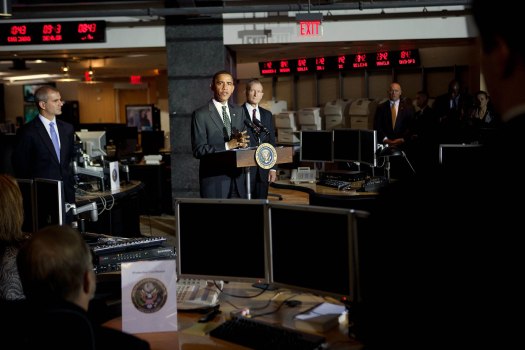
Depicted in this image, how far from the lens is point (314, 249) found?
2365mm

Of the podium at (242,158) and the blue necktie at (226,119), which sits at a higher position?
the blue necktie at (226,119)

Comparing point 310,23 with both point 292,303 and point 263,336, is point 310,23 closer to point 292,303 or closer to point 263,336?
point 292,303

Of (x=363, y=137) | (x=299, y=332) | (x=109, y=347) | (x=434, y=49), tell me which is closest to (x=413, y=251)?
(x=109, y=347)

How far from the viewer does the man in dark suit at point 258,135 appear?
516 centimetres

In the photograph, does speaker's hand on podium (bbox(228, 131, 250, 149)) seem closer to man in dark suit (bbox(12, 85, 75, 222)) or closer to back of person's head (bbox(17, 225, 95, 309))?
man in dark suit (bbox(12, 85, 75, 222))

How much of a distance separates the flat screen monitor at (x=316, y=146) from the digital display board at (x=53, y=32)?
10.3ft

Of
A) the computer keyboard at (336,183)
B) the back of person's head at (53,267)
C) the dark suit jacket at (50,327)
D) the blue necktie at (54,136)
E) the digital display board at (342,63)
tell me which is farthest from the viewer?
the digital display board at (342,63)

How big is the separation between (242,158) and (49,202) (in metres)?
1.49

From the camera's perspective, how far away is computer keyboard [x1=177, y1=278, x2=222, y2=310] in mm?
2547

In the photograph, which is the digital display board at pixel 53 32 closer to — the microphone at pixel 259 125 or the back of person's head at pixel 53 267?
the microphone at pixel 259 125

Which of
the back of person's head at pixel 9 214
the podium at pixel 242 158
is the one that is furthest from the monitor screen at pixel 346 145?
the back of person's head at pixel 9 214

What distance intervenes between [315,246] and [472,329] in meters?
1.52

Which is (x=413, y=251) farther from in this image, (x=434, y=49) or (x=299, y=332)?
(x=434, y=49)

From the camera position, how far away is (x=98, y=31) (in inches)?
318
